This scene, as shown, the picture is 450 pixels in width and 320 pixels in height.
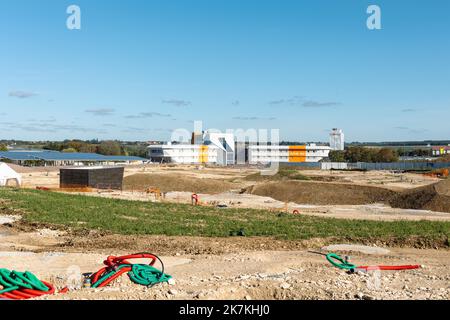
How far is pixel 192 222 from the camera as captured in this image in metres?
22.9

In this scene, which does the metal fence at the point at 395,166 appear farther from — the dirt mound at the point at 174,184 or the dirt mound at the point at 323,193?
the dirt mound at the point at 323,193

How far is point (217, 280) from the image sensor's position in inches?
456

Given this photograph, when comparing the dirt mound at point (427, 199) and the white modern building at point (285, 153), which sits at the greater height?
the white modern building at point (285, 153)

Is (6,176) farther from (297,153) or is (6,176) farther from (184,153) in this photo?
(297,153)

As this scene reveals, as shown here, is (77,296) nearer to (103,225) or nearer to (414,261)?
(414,261)

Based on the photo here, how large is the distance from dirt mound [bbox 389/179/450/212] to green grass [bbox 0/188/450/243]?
49.7 ft

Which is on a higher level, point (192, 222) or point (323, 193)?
point (192, 222)

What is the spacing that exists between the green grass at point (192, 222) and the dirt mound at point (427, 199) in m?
15.2

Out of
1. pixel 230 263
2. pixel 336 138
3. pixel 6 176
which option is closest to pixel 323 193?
pixel 6 176

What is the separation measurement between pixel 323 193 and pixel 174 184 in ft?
68.0

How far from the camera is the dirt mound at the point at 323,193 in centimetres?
4492

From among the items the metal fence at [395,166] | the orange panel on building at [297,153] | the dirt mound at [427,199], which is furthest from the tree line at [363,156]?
the dirt mound at [427,199]

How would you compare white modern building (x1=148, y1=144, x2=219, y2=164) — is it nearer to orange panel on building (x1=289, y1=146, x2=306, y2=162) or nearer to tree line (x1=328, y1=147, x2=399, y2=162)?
orange panel on building (x1=289, y1=146, x2=306, y2=162)
